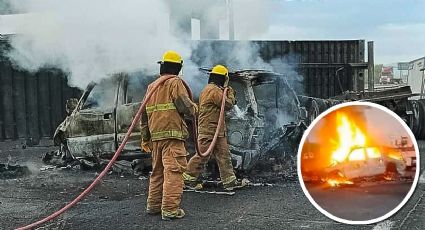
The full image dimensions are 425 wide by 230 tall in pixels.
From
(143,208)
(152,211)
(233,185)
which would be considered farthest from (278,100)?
(152,211)

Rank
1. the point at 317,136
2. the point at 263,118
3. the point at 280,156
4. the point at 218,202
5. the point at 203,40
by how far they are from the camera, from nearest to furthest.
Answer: the point at 317,136 < the point at 218,202 < the point at 263,118 < the point at 280,156 < the point at 203,40

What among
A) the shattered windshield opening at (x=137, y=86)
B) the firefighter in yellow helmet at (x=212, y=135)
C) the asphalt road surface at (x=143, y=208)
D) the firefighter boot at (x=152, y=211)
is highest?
the shattered windshield opening at (x=137, y=86)

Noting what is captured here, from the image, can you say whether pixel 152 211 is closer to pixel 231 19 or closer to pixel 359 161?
pixel 359 161

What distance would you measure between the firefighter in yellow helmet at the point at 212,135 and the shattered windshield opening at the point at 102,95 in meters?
2.07

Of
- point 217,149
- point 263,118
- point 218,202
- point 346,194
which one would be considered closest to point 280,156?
point 263,118

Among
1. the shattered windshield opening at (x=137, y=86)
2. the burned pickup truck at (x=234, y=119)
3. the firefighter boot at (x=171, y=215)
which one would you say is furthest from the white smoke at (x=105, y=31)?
the firefighter boot at (x=171, y=215)

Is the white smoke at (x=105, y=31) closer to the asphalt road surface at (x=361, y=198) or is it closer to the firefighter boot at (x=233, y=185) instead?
the firefighter boot at (x=233, y=185)

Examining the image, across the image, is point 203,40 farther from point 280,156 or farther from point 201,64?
point 280,156

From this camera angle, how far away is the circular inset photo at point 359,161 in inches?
75.3

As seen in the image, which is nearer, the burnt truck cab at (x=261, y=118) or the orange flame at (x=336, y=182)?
the orange flame at (x=336, y=182)

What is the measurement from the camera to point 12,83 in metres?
14.6

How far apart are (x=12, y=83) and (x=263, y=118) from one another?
8544 millimetres

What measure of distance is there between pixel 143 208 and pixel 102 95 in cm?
316

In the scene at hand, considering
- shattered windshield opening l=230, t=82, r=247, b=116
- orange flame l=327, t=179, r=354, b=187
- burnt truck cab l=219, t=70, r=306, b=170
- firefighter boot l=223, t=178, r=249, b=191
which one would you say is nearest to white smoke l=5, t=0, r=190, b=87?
shattered windshield opening l=230, t=82, r=247, b=116
